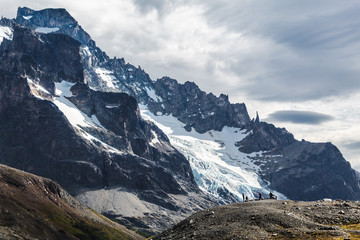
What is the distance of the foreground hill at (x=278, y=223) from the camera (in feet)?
191

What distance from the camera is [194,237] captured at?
6281 centimetres

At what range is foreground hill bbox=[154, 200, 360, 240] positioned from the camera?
191 feet

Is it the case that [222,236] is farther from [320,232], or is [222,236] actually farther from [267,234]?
[320,232]

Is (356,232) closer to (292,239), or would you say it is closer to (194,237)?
(292,239)

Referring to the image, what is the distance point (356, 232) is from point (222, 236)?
19.0m

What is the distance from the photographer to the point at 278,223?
209ft

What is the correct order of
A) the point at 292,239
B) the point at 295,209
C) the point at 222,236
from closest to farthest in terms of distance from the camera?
the point at 292,239, the point at 222,236, the point at 295,209

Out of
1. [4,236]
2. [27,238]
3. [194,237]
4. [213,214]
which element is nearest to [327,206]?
[213,214]

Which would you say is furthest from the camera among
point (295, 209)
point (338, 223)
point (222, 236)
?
point (295, 209)

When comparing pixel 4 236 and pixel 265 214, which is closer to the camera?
pixel 265 214

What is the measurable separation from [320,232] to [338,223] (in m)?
10.7

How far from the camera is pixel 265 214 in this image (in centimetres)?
6712

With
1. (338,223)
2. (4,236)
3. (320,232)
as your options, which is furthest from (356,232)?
(4,236)

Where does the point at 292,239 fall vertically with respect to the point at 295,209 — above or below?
below
